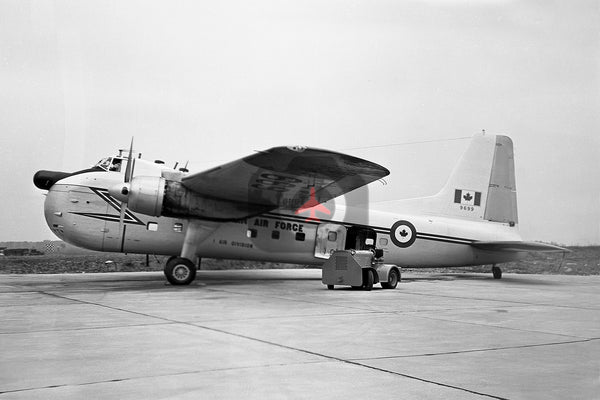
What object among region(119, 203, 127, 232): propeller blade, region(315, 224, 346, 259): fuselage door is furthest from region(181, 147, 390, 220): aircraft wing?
region(119, 203, 127, 232): propeller blade

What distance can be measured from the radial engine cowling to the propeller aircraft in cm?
3

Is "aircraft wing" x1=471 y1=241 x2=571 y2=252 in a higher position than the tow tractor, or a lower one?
higher

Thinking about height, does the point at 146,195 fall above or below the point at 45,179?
below

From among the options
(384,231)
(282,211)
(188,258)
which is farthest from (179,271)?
(384,231)

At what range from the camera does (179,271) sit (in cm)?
1669

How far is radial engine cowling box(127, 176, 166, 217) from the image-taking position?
15.8 m

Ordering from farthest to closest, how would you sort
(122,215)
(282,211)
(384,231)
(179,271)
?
(384,231)
(282,211)
(122,215)
(179,271)

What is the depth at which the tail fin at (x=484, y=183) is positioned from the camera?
2217 cm

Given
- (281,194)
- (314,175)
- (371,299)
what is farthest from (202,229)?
(371,299)

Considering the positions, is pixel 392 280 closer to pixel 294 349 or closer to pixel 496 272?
pixel 496 272

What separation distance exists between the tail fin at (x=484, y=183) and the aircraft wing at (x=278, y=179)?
19.5 ft

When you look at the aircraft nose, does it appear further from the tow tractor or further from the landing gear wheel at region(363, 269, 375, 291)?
the landing gear wheel at region(363, 269, 375, 291)

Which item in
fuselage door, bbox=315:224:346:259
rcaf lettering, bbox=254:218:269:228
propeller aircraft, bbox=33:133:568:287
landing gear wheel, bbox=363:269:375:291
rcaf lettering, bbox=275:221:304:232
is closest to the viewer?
landing gear wheel, bbox=363:269:375:291

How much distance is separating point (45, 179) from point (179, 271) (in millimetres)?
4796
